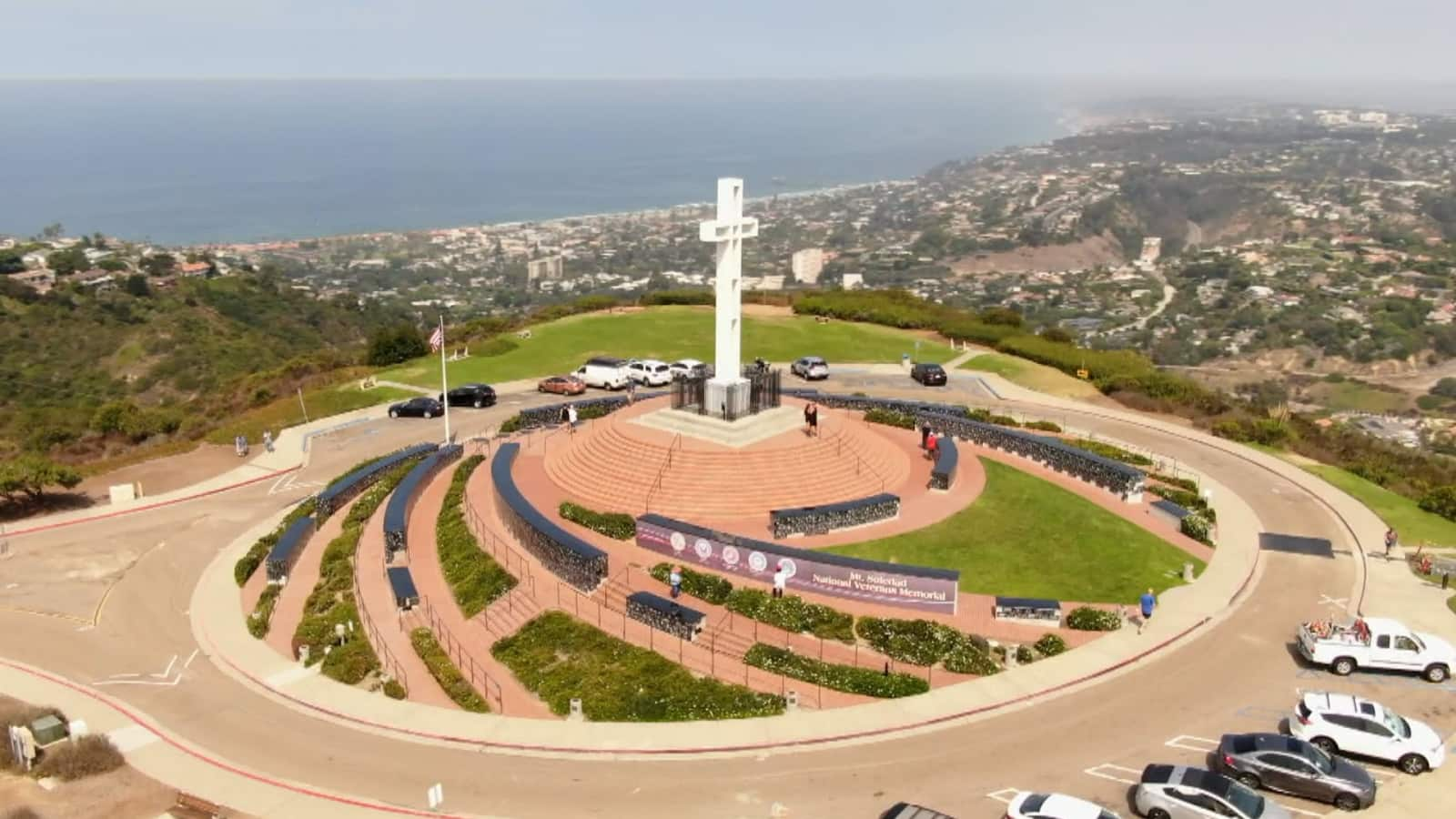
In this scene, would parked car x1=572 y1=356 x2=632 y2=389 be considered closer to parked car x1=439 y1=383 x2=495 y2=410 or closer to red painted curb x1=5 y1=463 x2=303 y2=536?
parked car x1=439 y1=383 x2=495 y2=410

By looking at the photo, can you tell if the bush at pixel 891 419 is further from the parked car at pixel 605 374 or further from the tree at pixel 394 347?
the tree at pixel 394 347

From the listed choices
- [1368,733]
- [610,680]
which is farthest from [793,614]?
[1368,733]

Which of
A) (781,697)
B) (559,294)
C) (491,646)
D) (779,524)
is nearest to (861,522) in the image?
(779,524)

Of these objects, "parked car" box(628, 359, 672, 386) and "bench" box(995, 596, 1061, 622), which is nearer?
"bench" box(995, 596, 1061, 622)

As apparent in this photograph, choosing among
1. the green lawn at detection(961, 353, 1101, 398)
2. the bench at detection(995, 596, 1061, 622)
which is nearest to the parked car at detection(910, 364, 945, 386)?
the green lawn at detection(961, 353, 1101, 398)

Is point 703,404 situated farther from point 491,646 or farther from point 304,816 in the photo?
point 304,816

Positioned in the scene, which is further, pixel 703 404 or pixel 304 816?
pixel 703 404

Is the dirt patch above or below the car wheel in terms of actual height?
below
